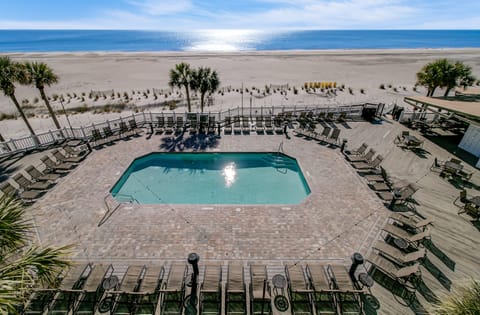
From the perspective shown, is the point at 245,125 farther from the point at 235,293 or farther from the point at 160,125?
the point at 235,293

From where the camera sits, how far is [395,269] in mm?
6238

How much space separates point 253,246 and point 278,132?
1018cm

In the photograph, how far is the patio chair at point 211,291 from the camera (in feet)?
19.1

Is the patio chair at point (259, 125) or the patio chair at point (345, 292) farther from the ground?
the patio chair at point (259, 125)

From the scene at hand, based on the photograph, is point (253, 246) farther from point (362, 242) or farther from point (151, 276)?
point (362, 242)

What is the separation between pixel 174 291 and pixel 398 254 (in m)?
6.79

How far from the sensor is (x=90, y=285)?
5922 millimetres

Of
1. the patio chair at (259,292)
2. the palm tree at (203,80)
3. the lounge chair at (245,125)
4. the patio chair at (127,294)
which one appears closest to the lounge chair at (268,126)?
the lounge chair at (245,125)

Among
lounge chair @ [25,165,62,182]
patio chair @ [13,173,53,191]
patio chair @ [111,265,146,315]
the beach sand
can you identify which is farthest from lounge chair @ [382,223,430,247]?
the beach sand

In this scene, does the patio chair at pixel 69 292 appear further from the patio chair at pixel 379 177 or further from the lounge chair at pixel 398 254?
the patio chair at pixel 379 177

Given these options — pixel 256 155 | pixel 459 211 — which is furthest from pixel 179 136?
pixel 459 211

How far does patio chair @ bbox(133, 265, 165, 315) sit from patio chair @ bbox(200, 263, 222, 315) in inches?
49.5

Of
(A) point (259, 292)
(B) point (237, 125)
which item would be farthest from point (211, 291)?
(B) point (237, 125)

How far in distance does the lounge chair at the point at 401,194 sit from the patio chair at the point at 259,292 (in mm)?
6449
